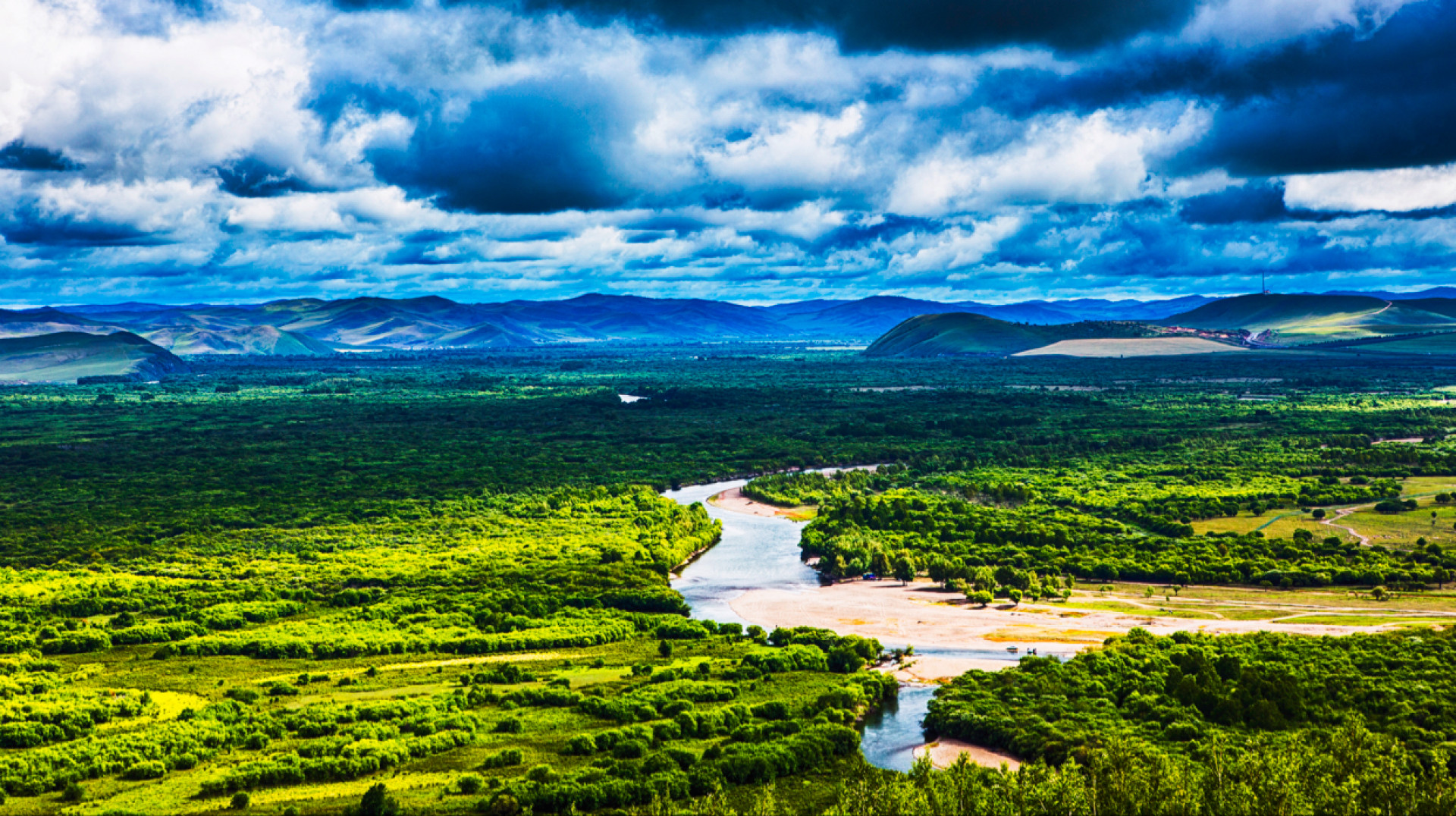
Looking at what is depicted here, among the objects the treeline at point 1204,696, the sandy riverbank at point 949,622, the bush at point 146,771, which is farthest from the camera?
the sandy riverbank at point 949,622

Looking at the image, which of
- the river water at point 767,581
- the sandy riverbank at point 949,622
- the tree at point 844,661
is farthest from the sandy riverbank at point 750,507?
the tree at point 844,661

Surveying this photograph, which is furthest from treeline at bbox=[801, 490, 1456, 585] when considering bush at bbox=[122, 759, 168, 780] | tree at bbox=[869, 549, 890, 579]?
bush at bbox=[122, 759, 168, 780]

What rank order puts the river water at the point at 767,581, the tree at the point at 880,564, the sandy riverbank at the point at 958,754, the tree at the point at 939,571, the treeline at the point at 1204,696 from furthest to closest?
the tree at the point at 880,564, the tree at the point at 939,571, the river water at the point at 767,581, the treeline at the point at 1204,696, the sandy riverbank at the point at 958,754

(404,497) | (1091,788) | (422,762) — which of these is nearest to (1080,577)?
(1091,788)

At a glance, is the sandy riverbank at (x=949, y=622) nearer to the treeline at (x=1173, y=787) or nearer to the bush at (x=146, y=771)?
the treeline at (x=1173, y=787)

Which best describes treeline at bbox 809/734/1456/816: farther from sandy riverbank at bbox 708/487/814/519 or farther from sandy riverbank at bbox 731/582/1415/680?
sandy riverbank at bbox 708/487/814/519

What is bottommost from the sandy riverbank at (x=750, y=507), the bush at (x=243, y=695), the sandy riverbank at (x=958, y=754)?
the sandy riverbank at (x=958, y=754)
